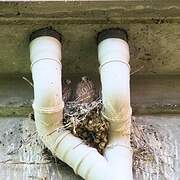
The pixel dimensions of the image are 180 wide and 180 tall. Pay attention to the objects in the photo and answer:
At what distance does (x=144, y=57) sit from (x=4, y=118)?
0.58 m

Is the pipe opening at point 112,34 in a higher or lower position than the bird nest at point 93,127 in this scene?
higher

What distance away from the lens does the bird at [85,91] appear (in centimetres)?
273

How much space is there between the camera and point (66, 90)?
2832 mm

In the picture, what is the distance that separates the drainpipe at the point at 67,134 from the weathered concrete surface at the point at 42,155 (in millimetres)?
73

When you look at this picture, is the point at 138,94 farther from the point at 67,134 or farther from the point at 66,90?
the point at 67,134

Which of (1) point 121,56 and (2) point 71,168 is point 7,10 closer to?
(1) point 121,56

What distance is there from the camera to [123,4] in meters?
2.72

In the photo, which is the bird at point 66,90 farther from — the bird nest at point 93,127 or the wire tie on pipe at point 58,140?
the wire tie on pipe at point 58,140

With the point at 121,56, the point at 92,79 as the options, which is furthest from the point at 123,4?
the point at 92,79

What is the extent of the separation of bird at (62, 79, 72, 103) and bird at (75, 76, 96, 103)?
30 mm

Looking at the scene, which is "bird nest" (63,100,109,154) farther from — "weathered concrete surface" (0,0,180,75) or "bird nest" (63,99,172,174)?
"weathered concrete surface" (0,0,180,75)

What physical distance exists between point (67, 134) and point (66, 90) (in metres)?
0.24

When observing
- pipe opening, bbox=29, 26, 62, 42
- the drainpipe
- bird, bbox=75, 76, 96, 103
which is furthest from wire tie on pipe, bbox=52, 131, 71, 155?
pipe opening, bbox=29, 26, 62, 42

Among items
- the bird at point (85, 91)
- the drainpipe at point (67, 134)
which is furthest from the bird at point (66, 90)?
the drainpipe at point (67, 134)
